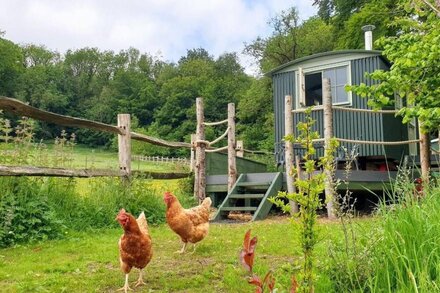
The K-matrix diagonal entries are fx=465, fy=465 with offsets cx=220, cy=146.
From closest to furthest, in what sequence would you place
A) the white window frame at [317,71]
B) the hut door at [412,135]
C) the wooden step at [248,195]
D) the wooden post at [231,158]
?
the wooden step at [248,195] < the wooden post at [231,158] < the white window frame at [317,71] < the hut door at [412,135]

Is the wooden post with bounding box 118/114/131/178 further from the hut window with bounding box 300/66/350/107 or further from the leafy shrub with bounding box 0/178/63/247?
the hut window with bounding box 300/66/350/107

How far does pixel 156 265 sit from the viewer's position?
14.8ft

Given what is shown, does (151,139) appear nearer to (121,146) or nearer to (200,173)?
(121,146)

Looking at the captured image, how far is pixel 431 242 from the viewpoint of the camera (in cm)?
249

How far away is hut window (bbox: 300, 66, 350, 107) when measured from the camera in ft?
36.8

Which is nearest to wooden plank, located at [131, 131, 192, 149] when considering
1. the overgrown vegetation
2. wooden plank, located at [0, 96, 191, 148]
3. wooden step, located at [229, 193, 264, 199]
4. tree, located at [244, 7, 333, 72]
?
wooden plank, located at [0, 96, 191, 148]

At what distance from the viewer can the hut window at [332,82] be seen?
36.8 feet

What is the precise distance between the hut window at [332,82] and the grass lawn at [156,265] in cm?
595

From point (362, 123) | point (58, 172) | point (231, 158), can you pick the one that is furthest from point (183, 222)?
point (362, 123)

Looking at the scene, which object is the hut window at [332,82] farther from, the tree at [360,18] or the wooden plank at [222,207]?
the tree at [360,18]

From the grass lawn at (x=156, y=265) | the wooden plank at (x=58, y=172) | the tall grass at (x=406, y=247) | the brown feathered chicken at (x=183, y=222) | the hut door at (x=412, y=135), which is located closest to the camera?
the tall grass at (x=406, y=247)

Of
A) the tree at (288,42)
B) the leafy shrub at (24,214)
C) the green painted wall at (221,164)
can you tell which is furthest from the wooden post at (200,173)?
the tree at (288,42)

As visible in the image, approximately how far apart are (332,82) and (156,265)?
8154 millimetres

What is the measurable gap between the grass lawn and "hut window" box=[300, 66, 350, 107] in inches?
234
